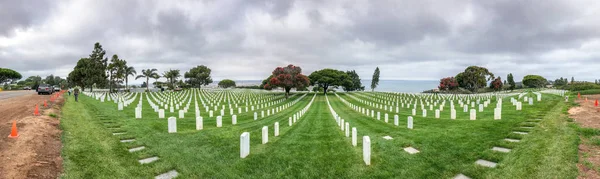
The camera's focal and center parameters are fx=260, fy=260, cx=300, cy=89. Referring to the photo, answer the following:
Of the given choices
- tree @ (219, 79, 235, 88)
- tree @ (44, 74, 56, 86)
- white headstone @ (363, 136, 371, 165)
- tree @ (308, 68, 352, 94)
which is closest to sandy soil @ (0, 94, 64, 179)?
white headstone @ (363, 136, 371, 165)

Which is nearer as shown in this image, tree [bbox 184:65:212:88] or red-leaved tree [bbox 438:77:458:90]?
red-leaved tree [bbox 438:77:458:90]

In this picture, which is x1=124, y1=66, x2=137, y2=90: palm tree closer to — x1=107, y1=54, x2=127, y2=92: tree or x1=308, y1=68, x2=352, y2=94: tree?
x1=107, y1=54, x2=127, y2=92: tree

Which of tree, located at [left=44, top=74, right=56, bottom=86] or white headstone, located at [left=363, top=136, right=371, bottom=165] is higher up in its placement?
tree, located at [left=44, top=74, right=56, bottom=86]

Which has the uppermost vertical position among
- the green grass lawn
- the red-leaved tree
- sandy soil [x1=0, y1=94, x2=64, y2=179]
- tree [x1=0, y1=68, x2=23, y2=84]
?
tree [x1=0, y1=68, x2=23, y2=84]

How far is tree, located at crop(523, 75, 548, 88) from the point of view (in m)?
86.8

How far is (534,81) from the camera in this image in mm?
90438

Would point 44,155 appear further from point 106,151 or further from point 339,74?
point 339,74

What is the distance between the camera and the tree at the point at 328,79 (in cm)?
7162

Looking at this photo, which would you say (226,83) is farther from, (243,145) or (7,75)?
(243,145)

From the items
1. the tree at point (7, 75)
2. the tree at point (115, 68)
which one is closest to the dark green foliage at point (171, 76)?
the tree at point (115, 68)

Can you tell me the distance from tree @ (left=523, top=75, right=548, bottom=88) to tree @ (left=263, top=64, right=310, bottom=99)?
82.6 meters

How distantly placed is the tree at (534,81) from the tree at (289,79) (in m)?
82.6

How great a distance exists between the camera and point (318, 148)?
8258 millimetres

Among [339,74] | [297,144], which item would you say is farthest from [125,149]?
[339,74]
